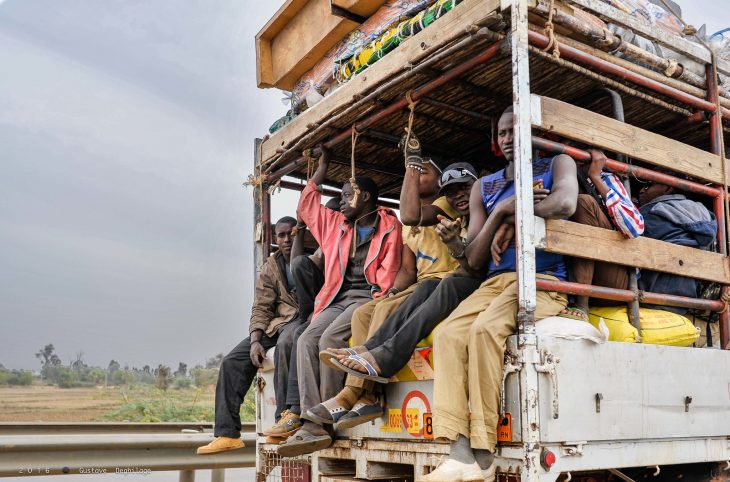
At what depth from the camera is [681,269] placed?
3752mm

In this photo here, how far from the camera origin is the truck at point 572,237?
121 inches

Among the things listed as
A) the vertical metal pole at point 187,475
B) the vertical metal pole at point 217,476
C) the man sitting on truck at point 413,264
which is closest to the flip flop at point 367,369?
the man sitting on truck at point 413,264

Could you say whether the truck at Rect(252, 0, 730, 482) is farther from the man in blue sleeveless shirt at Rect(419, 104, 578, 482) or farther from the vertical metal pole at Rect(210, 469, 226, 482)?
the vertical metal pole at Rect(210, 469, 226, 482)

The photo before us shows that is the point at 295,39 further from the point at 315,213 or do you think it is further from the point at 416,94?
the point at 416,94

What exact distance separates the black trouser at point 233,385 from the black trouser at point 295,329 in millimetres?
470

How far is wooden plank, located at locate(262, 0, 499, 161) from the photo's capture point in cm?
346

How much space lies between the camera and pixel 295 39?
527cm

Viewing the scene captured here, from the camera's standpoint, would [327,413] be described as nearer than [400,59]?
Yes

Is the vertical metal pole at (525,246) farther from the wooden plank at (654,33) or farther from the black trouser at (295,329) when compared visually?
the black trouser at (295,329)

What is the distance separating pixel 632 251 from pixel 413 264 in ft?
4.22

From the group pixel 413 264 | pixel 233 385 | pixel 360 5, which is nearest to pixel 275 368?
pixel 233 385

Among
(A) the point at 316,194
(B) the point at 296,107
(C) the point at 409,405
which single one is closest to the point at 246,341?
(A) the point at 316,194

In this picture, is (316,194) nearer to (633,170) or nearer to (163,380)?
(633,170)

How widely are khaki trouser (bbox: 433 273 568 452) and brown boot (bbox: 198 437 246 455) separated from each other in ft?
7.69
